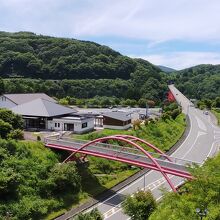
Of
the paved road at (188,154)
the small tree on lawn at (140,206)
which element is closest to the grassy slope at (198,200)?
the small tree on lawn at (140,206)

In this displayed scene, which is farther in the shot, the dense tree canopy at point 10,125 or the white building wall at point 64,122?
the white building wall at point 64,122

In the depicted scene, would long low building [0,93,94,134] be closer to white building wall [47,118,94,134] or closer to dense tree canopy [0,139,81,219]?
white building wall [47,118,94,134]

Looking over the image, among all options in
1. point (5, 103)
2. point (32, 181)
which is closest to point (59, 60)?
point (5, 103)

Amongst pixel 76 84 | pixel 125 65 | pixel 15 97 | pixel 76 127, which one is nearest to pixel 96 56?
pixel 125 65

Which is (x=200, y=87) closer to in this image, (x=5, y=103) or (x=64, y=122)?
(x=5, y=103)

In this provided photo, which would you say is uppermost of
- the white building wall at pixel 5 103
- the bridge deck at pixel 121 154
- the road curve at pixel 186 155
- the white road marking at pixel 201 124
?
the white building wall at pixel 5 103

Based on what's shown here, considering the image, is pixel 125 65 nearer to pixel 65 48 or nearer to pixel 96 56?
pixel 96 56

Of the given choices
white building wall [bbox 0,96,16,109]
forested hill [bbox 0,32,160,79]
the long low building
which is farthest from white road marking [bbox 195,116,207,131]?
forested hill [bbox 0,32,160,79]

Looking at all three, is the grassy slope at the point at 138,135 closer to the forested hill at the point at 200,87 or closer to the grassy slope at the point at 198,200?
the grassy slope at the point at 198,200
